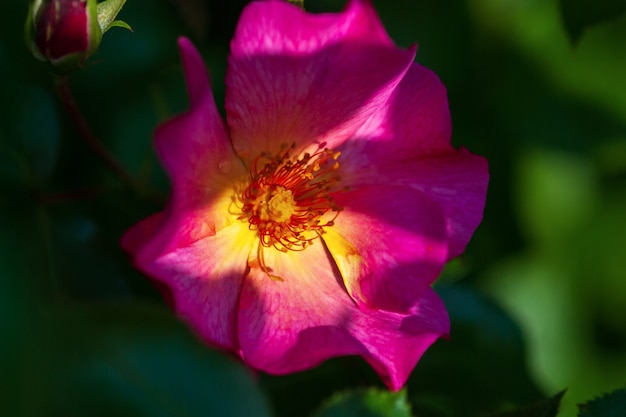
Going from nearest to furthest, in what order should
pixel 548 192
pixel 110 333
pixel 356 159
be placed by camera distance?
1. pixel 110 333
2. pixel 356 159
3. pixel 548 192

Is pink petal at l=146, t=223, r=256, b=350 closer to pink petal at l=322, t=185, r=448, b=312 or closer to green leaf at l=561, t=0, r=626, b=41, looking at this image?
pink petal at l=322, t=185, r=448, b=312

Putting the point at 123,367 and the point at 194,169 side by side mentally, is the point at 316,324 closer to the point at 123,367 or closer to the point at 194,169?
the point at 194,169

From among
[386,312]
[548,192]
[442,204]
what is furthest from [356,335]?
[548,192]

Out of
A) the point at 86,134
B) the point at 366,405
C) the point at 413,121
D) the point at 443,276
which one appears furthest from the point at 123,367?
the point at 443,276

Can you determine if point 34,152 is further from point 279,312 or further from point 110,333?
point 110,333

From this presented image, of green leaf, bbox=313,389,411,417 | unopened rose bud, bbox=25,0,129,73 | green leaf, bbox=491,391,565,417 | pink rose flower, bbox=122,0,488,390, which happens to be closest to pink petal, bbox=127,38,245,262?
pink rose flower, bbox=122,0,488,390

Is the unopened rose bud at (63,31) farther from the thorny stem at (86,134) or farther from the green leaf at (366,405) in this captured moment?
the green leaf at (366,405)

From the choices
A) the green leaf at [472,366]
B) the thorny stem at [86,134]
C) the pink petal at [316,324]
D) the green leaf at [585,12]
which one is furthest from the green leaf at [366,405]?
the green leaf at [585,12]
